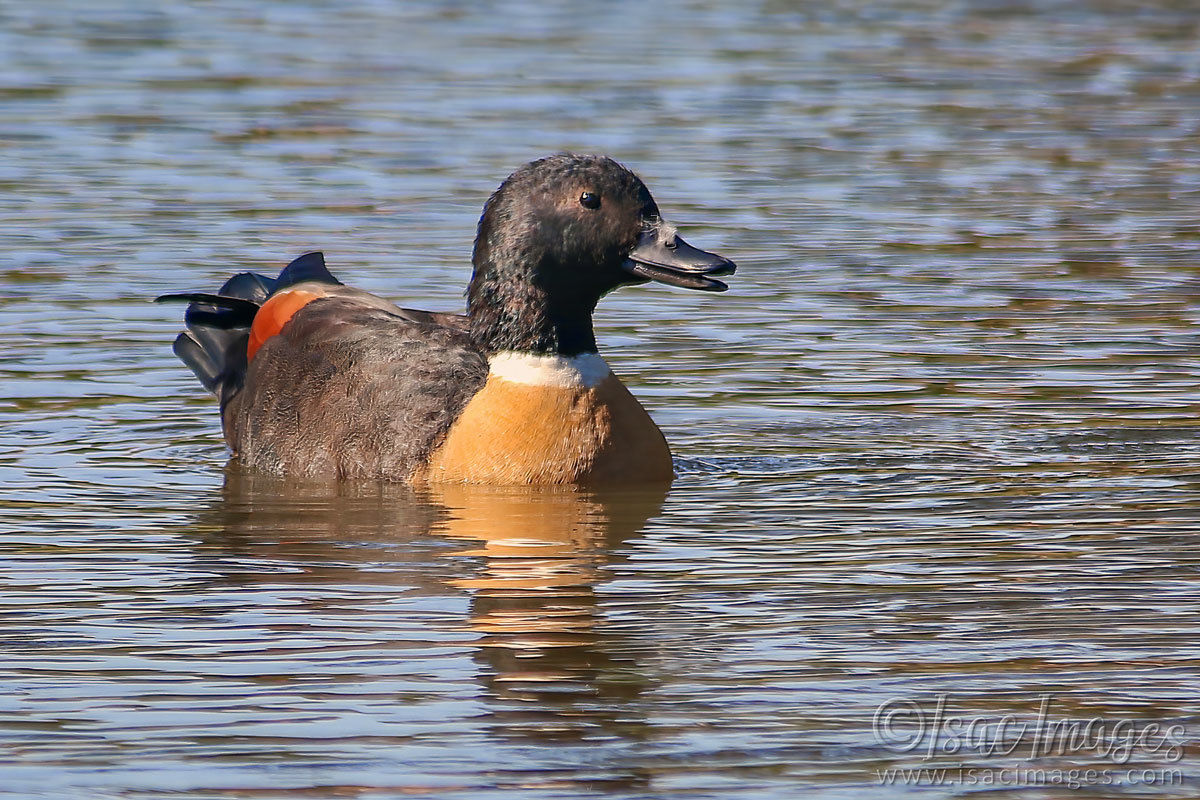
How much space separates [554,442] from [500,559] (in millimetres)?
1406

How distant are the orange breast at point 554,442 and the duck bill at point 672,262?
19.9 inches

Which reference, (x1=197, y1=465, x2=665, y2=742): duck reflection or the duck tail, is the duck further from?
the duck tail

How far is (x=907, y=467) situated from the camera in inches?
384

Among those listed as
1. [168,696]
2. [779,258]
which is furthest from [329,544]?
[779,258]

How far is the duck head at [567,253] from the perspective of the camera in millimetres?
9359

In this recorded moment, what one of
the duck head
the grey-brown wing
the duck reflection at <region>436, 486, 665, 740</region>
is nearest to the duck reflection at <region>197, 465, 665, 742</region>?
the duck reflection at <region>436, 486, 665, 740</region>

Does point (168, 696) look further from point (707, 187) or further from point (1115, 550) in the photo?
point (707, 187)

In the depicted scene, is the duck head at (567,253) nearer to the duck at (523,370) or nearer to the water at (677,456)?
the duck at (523,370)

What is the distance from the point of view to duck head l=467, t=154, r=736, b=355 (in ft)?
30.7

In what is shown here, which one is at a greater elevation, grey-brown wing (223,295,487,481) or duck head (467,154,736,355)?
duck head (467,154,736,355)

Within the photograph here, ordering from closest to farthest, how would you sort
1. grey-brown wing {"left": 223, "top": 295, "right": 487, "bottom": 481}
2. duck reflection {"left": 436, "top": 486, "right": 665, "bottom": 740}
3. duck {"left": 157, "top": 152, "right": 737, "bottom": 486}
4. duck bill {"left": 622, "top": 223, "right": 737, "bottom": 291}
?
duck reflection {"left": 436, "top": 486, "right": 665, "bottom": 740}, duck bill {"left": 622, "top": 223, "right": 737, "bottom": 291}, duck {"left": 157, "top": 152, "right": 737, "bottom": 486}, grey-brown wing {"left": 223, "top": 295, "right": 487, "bottom": 481}

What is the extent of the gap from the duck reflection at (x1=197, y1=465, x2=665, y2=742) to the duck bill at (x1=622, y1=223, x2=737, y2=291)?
2.66 feet

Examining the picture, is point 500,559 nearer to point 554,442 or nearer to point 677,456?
point 554,442

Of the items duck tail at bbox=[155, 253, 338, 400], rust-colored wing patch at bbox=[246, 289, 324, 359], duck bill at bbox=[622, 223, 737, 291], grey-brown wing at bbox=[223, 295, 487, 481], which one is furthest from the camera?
duck tail at bbox=[155, 253, 338, 400]
